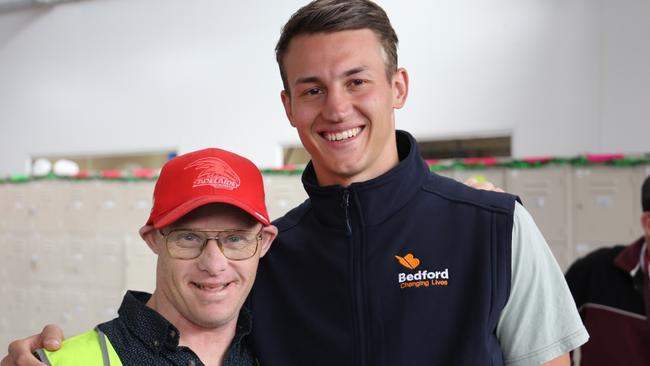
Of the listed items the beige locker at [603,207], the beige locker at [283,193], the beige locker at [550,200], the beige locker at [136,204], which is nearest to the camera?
the beige locker at [603,207]

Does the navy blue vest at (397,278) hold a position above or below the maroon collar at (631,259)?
above

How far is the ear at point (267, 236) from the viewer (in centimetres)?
142

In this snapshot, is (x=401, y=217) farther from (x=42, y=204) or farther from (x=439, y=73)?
(x=42, y=204)

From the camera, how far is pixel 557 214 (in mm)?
3900

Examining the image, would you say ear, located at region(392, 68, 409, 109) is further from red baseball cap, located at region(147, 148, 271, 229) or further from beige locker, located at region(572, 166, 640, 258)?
beige locker, located at region(572, 166, 640, 258)

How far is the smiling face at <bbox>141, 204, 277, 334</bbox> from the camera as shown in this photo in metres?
1.31

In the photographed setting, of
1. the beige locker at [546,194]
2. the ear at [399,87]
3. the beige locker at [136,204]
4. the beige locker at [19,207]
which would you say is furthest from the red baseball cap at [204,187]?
the beige locker at [19,207]

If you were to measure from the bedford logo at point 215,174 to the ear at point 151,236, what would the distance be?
15 centimetres

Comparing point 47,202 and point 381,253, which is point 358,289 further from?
point 47,202

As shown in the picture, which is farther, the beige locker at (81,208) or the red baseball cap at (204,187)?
the beige locker at (81,208)

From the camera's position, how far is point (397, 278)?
1338mm

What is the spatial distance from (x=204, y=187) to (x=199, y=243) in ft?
0.41

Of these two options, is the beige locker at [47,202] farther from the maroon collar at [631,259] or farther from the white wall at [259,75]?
the maroon collar at [631,259]

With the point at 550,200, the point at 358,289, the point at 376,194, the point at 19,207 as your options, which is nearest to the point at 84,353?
the point at 358,289
